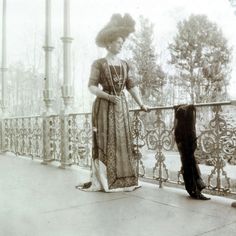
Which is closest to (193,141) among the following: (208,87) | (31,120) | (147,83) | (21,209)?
(21,209)

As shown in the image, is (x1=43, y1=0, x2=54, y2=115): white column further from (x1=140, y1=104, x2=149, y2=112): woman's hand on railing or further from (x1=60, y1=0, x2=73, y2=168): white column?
(x1=140, y1=104, x2=149, y2=112): woman's hand on railing

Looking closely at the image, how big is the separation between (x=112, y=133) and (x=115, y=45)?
90cm

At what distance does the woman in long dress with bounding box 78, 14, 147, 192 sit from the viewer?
12.0 feet

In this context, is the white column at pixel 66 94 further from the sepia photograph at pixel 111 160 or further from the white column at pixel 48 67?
the white column at pixel 48 67

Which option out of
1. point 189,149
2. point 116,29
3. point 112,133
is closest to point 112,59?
point 116,29

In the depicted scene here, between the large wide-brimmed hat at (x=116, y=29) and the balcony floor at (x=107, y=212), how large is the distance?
158 cm

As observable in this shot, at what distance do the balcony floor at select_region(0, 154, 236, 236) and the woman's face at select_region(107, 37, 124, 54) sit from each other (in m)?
1.47

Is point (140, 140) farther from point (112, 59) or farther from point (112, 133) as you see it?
point (112, 59)

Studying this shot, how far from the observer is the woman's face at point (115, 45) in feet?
12.0

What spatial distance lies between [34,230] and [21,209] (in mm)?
627

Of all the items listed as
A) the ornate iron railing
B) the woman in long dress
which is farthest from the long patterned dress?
the ornate iron railing

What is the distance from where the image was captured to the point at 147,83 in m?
22.6

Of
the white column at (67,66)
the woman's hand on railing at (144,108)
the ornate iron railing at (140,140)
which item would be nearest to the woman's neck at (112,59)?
the woman's hand on railing at (144,108)

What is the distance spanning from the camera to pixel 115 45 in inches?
144
